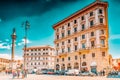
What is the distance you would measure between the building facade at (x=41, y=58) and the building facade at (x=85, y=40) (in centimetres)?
3350

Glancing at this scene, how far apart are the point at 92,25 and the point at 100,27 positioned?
2.89 metres

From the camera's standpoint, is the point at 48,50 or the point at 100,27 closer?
the point at 100,27

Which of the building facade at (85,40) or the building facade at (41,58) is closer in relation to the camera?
the building facade at (85,40)

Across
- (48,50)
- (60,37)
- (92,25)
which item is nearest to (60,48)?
(60,37)

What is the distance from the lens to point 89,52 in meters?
50.1

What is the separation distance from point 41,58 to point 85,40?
49.7 m

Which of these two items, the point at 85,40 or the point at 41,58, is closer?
the point at 85,40

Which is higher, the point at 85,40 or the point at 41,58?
the point at 85,40

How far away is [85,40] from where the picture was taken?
52094 mm

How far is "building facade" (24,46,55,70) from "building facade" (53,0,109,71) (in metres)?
33.5

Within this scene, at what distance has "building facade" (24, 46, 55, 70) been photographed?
97.2 meters

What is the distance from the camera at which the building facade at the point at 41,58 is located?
97250mm

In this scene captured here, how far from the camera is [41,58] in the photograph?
98000 mm

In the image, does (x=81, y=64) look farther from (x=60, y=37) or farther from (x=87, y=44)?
(x=60, y=37)
